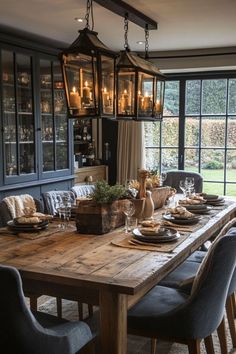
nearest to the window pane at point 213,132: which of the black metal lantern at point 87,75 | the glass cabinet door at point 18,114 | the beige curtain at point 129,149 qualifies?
the beige curtain at point 129,149

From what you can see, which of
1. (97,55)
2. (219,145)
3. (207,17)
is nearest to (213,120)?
(219,145)

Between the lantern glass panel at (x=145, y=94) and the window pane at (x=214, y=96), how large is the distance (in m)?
2.72

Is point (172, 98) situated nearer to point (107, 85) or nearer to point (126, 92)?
point (126, 92)

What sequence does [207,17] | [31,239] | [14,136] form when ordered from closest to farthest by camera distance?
[31,239]
[207,17]
[14,136]

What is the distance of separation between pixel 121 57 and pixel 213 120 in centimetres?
312

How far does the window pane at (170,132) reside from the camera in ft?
20.2

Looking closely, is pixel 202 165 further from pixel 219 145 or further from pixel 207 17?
pixel 207 17

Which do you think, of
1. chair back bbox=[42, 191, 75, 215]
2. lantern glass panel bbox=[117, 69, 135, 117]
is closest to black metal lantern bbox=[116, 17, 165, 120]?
lantern glass panel bbox=[117, 69, 135, 117]

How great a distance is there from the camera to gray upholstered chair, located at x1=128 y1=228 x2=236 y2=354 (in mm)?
2096

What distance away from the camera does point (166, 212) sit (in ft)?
10.9

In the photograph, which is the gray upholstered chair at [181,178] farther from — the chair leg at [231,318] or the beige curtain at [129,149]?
the chair leg at [231,318]

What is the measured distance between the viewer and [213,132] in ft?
19.6

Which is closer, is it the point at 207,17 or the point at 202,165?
the point at 207,17

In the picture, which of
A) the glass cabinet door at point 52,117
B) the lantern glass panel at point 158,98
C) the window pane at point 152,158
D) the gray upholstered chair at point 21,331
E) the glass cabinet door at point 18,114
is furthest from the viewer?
the window pane at point 152,158
